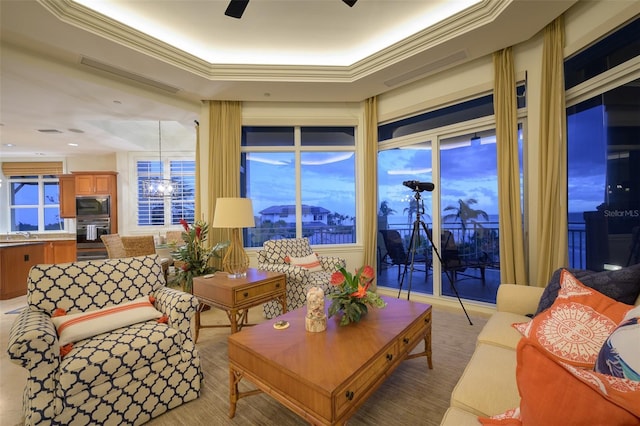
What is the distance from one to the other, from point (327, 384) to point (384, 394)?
885 mm

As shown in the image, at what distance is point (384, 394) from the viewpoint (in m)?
1.78

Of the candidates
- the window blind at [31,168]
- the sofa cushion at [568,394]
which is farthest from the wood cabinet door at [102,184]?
the sofa cushion at [568,394]

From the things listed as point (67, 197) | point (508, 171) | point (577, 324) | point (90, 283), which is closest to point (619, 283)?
point (577, 324)

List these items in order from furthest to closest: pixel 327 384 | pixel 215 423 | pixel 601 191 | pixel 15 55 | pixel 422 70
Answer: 1. pixel 422 70
2. pixel 15 55
3. pixel 601 191
4. pixel 215 423
5. pixel 327 384

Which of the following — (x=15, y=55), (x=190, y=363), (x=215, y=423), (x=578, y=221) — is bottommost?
(x=215, y=423)

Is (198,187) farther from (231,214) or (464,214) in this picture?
(464,214)

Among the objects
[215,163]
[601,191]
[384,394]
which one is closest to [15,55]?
[215,163]

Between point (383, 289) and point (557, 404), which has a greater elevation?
point (557, 404)

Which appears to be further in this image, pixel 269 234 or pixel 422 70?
pixel 269 234

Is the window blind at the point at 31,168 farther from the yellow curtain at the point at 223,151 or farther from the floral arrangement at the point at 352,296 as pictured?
the floral arrangement at the point at 352,296

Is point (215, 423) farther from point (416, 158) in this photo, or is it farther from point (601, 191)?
point (416, 158)

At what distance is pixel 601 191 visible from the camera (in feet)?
7.59

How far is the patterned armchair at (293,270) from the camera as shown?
115 inches

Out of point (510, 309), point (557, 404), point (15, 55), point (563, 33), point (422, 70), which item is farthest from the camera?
point (422, 70)
